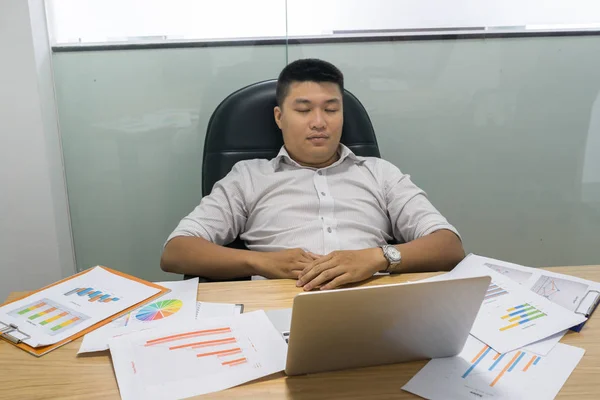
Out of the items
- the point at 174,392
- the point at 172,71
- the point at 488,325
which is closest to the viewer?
the point at 174,392

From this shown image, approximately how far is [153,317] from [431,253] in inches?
29.3

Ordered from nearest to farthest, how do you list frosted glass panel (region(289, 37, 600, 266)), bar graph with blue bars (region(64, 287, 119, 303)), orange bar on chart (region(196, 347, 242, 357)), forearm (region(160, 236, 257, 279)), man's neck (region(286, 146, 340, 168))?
orange bar on chart (region(196, 347, 242, 357))
bar graph with blue bars (region(64, 287, 119, 303))
forearm (region(160, 236, 257, 279))
man's neck (region(286, 146, 340, 168))
frosted glass panel (region(289, 37, 600, 266))

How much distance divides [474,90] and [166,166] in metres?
1.36

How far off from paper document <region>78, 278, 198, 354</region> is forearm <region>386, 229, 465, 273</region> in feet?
1.76

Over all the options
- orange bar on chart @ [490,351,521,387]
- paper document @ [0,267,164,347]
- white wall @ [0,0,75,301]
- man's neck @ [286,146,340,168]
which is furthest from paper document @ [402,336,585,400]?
white wall @ [0,0,75,301]

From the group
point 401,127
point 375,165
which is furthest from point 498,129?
point 375,165

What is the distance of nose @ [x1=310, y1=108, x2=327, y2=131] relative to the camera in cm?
168

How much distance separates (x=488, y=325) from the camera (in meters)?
0.99

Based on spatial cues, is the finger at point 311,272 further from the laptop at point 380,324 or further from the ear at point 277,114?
the ear at point 277,114

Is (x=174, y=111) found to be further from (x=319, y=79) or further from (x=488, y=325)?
(x=488, y=325)

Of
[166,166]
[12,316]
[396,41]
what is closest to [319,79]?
[396,41]

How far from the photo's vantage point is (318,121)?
168cm

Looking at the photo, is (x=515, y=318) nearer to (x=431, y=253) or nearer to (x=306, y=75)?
(x=431, y=253)

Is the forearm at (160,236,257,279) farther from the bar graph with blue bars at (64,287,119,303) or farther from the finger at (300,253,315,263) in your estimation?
the bar graph with blue bars at (64,287,119,303)
